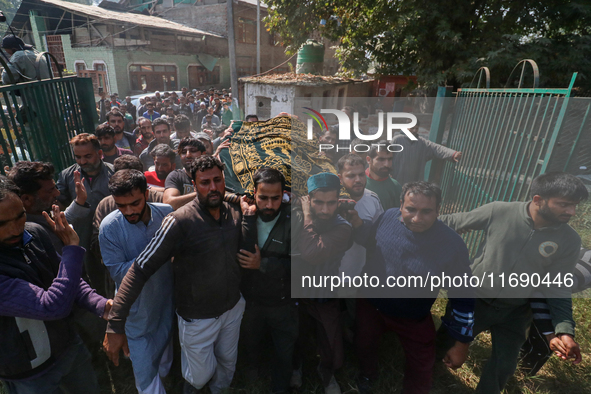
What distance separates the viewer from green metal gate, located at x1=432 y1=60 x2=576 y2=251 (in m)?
2.75

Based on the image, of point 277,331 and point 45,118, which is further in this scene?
point 45,118

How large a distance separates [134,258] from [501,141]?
3716 millimetres

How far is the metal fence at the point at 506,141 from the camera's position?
2.64 metres

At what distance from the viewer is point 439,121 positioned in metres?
5.04

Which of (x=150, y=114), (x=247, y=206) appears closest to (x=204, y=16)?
(x=150, y=114)

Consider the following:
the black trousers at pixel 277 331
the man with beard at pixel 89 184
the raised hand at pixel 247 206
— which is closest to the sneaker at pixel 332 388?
the black trousers at pixel 277 331

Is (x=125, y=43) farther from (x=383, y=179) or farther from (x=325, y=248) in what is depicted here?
(x=325, y=248)

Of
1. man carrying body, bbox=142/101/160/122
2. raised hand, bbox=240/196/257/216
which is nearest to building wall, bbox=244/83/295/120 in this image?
man carrying body, bbox=142/101/160/122

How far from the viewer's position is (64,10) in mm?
15703

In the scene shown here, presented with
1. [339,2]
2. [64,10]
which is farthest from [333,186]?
[64,10]

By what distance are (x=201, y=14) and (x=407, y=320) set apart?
84.4 ft

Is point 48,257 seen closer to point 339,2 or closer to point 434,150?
point 434,150

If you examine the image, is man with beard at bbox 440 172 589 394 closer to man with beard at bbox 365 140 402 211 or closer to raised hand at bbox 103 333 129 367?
man with beard at bbox 365 140 402 211

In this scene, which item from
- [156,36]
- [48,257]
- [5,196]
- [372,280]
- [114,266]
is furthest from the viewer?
[156,36]
